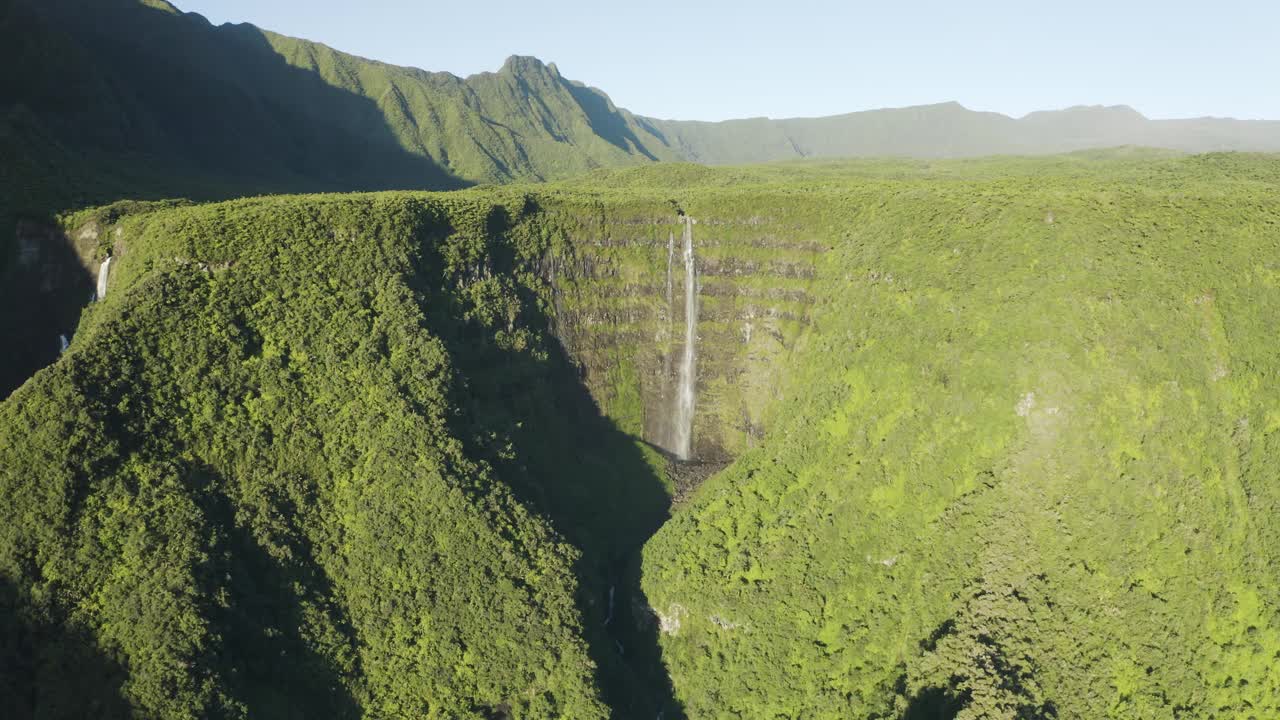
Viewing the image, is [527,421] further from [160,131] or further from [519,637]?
[160,131]

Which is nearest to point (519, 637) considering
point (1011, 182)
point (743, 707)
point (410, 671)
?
point (410, 671)

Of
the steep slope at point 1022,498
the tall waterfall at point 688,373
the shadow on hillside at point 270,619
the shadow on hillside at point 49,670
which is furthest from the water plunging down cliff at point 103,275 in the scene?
the tall waterfall at point 688,373

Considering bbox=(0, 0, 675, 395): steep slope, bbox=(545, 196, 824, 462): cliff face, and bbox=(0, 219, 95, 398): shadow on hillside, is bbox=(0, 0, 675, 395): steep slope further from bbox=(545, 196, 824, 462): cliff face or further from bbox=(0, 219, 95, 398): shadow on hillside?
bbox=(545, 196, 824, 462): cliff face

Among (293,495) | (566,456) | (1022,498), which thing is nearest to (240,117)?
(566,456)

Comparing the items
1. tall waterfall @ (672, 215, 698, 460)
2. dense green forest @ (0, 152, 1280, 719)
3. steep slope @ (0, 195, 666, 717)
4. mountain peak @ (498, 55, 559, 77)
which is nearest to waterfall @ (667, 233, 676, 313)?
tall waterfall @ (672, 215, 698, 460)

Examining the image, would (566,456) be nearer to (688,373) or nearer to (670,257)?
(688,373)
